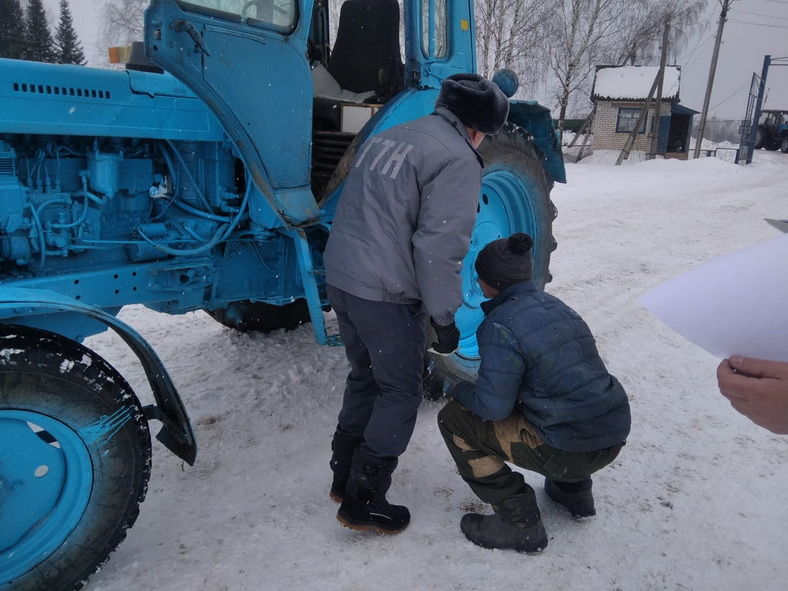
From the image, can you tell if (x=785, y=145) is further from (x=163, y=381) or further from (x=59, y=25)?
(x=163, y=381)

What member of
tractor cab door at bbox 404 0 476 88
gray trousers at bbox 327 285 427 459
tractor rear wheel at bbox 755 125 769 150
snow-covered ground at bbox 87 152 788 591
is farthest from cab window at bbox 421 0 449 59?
tractor rear wheel at bbox 755 125 769 150

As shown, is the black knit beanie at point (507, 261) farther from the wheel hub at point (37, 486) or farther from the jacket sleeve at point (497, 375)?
the wheel hub at point (37, 486)

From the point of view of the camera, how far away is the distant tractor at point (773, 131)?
3197 cm

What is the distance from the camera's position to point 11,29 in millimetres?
16219

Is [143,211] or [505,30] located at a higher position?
[505,30]

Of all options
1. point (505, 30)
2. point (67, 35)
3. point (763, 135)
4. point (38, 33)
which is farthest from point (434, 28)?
point (763, 135)

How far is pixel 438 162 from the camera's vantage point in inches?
81.9

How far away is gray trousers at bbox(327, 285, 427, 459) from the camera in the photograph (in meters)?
2.21

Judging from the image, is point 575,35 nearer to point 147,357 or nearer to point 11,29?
point 11,29

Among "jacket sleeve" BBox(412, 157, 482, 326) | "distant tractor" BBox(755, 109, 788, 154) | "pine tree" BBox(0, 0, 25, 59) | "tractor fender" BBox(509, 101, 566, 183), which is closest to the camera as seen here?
"jacket sleeve" BBox(412, 157, 482, 326)

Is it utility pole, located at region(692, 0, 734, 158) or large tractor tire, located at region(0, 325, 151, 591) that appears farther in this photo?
utility pole, located at region(692, 0, 734, 158)

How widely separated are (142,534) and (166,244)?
1243mm

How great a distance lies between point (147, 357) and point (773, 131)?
3863cm

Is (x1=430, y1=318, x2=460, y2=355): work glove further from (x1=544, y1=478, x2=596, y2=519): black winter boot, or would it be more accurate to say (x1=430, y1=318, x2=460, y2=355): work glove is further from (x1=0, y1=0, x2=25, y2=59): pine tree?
(x1=0, y1=0, x2=25, y2=59): pine tree
